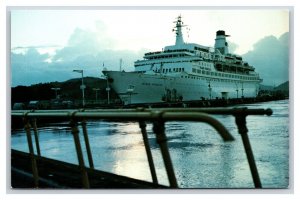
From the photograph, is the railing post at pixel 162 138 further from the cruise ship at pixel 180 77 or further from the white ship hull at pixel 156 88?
the white ship hull at pixel 156 88

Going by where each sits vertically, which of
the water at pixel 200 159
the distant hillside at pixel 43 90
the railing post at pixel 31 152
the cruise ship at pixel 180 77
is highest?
the cruise ship at pixel 180 77

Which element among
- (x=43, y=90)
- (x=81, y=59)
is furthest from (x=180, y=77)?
(x=81, y=59)

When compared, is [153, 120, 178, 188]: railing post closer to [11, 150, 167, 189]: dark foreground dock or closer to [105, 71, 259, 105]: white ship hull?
[11, 150, 167, 189]: dark foreground dock

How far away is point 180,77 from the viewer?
2414cm

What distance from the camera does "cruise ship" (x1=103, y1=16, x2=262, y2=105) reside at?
76.3ft

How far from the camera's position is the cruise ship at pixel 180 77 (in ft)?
76.3

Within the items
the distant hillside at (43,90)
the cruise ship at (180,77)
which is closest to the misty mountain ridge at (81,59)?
the distant hillside at (43,90)

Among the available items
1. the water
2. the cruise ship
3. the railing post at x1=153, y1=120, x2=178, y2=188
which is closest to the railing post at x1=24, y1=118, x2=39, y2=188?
the railing post at x1=153, y1=120, x2=178, y2=188
